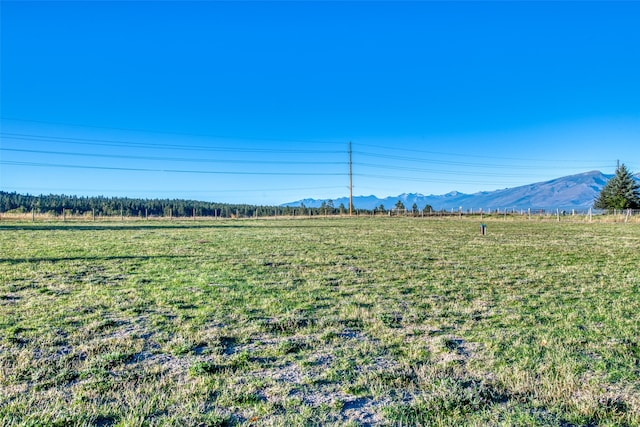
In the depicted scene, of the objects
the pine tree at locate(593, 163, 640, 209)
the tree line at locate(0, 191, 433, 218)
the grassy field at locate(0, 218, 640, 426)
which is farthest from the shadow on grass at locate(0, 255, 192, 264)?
the pine tree at locate(593, 163, 640, 209)

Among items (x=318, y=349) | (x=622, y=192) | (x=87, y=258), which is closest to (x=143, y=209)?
(x=87, y=258)

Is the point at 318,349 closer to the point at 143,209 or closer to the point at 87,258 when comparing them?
the point at 87,258

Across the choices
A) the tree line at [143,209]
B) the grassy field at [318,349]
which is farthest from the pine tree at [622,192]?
the grassy field at [318,349]

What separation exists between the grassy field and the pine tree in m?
69.3

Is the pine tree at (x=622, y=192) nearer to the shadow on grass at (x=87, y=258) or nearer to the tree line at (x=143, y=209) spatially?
the tree line at (x=143, y=209)

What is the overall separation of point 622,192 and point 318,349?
80994 mm

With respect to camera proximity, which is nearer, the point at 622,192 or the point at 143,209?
the point at 622,192

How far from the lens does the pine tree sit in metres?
63.6

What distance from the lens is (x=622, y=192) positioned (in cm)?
6581

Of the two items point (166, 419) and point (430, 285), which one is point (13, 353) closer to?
point (166, 419)

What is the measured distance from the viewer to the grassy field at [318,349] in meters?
3.13

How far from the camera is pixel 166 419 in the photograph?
117 inches

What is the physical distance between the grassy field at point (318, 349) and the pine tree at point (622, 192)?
6930cm

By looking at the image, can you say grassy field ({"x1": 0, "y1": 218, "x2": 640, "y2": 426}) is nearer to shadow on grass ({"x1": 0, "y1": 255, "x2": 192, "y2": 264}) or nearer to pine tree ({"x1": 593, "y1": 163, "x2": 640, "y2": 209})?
shadow on grass ({"x1": 0, "y1": 255, "x2": 192, "y2": 264})
